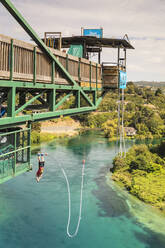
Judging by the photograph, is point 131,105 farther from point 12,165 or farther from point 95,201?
point 12,165

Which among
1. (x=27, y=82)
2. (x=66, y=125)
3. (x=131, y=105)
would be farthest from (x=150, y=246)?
(x=131, y=105)

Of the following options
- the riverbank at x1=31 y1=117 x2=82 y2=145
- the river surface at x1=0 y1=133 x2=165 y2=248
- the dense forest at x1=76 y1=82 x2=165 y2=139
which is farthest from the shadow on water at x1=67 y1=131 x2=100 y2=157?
the river surface at x1=0 y1=133 x2=165 y2=248

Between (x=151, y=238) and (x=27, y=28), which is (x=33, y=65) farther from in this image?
(x=151, y=238)

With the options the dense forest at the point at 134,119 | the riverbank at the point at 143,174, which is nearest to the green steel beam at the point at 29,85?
the riverbank at the point at 143,174

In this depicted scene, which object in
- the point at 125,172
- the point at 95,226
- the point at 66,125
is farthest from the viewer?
the point at 66,125

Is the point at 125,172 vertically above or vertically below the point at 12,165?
below

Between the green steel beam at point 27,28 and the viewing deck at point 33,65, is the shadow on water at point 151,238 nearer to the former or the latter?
the viewing deck at point 33,65
